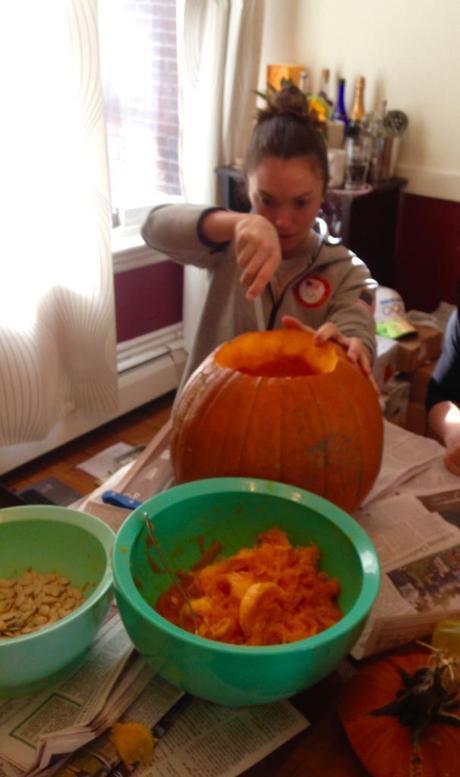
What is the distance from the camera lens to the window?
6.49 ft

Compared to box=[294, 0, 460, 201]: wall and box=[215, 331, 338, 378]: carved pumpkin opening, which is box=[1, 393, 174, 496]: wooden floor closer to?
box=[215, 331, 338, 378]: carved pumpkin opening

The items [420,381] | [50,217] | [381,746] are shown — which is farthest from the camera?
[420,381]

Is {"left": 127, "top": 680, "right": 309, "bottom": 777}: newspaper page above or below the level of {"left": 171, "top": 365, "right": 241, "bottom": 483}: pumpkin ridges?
below

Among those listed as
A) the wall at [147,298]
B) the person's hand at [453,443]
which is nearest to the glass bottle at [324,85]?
the wall at [147,298]

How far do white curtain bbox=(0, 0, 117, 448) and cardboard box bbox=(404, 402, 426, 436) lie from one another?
0.91m

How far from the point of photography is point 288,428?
0.76m

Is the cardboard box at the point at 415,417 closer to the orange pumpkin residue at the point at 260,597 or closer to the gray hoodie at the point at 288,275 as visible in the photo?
the gray hoodie at the point at 288,275

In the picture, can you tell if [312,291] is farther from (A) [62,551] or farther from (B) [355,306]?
(A) [62,551]

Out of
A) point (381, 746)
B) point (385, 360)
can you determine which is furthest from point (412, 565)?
point (385, 360)

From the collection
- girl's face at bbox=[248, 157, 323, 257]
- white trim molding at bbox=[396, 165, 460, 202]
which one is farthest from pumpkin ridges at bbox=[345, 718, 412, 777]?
white trim molding at bbox=[396, 165, 460, 202]

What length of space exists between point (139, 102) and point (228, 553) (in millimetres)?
1804

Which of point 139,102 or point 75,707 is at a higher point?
point 139,102

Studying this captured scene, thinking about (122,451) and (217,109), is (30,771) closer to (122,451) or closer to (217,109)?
(122,451)

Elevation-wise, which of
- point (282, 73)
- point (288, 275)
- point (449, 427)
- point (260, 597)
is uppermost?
point (282, 73)
